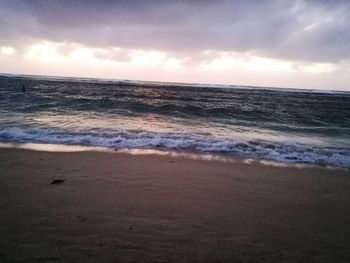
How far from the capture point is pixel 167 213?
15.3ft

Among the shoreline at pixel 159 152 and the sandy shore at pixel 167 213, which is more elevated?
the sandy shore at pixel 167 213

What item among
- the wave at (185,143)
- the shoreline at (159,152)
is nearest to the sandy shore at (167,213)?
the shoreline at (159,152)

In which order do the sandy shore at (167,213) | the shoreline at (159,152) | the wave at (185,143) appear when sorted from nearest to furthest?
1. the sandy shore at (167,213)
2. the shoreline at (159,152)
3. the wave at (185,143)

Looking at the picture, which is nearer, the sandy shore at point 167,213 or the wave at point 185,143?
the sandy shore at point 167,213

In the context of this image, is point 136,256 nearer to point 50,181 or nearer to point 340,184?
point 50,181

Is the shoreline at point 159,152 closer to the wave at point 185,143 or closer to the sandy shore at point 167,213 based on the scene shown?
the wave at point 185,143

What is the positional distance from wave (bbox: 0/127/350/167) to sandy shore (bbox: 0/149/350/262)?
2025mm

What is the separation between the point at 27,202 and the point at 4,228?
2.97 ft

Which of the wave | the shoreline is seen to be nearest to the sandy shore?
the shoreline

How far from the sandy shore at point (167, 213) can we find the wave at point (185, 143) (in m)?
2.03

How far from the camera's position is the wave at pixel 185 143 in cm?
946

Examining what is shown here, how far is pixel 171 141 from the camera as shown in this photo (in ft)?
35.4

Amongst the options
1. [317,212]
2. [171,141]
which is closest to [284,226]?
[317,212]

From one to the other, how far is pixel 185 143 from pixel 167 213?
6.03m
